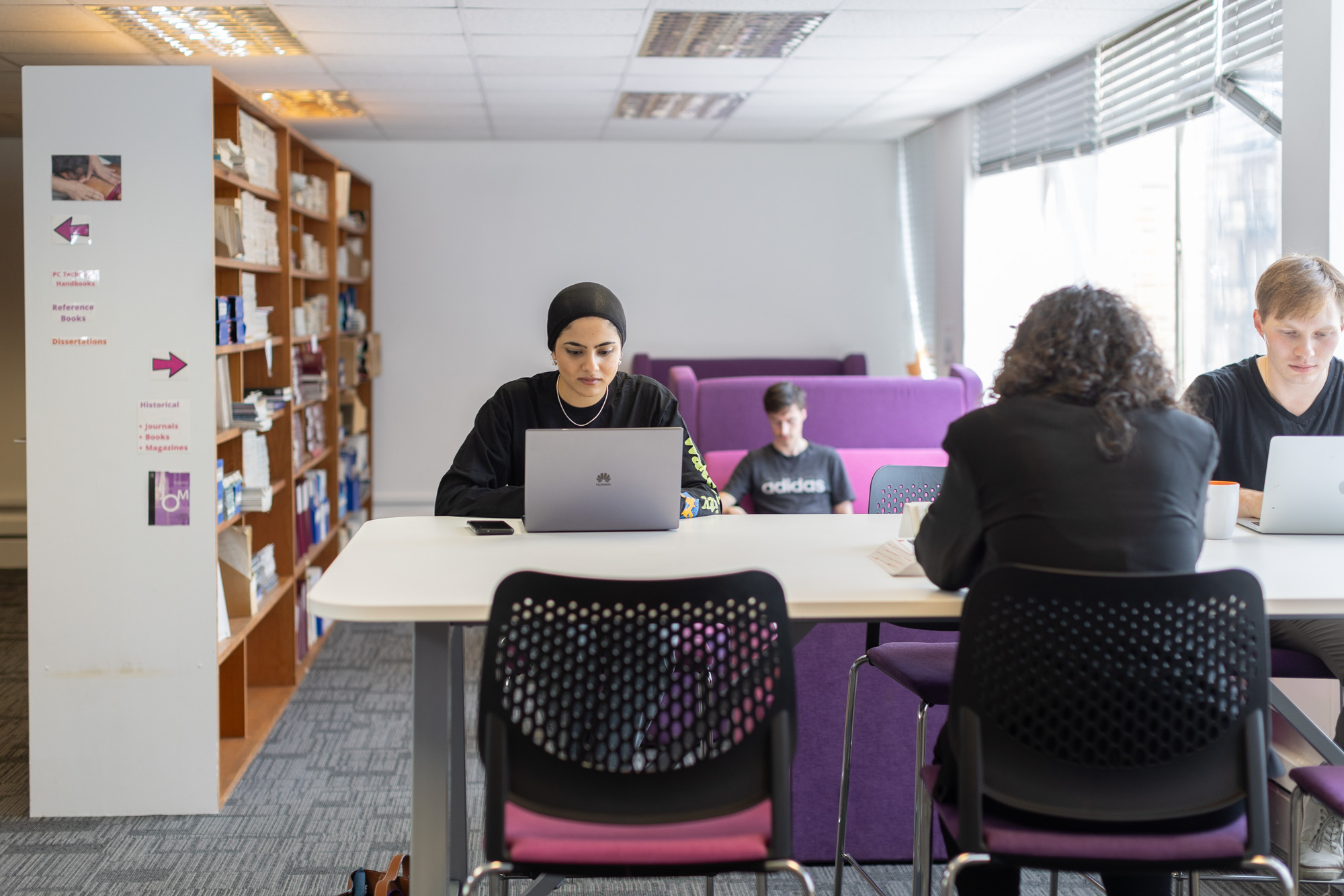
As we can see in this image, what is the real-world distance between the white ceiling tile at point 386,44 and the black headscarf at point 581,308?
1969 mm

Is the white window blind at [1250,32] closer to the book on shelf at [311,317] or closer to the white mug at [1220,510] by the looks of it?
the white mug at [1220,510]

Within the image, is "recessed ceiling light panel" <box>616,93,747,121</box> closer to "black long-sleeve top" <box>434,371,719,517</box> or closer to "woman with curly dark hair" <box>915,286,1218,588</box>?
"black long-sleeve top" <box>434,371,719,517</box>

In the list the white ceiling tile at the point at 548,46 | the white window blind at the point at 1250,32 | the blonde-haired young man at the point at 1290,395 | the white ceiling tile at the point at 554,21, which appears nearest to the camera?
the blonde-haired young man at the point at 1290,395

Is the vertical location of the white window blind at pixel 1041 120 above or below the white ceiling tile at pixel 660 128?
below

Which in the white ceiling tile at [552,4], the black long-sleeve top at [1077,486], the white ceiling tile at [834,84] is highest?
the white ceiling tile at [834,84]

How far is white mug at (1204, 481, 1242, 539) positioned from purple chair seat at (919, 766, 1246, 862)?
2.48 ft

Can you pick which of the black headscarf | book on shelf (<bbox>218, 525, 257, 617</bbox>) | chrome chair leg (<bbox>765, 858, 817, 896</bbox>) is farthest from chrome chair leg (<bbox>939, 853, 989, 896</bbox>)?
book on shelf (<bbox>218, 525, 257, 617</bbox>)

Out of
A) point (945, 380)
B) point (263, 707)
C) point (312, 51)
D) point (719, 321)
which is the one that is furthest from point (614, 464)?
Answer: point (719, 321)

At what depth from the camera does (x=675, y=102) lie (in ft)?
18.5

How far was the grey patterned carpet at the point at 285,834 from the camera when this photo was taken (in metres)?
2.64

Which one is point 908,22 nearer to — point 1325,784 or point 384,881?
point 1325,784

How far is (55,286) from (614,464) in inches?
72.6

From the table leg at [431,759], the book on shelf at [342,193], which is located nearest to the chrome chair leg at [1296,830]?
the table leg at [431,759]

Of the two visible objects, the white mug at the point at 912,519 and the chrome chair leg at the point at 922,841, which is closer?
the chrome chair leg at the point at 922,841
